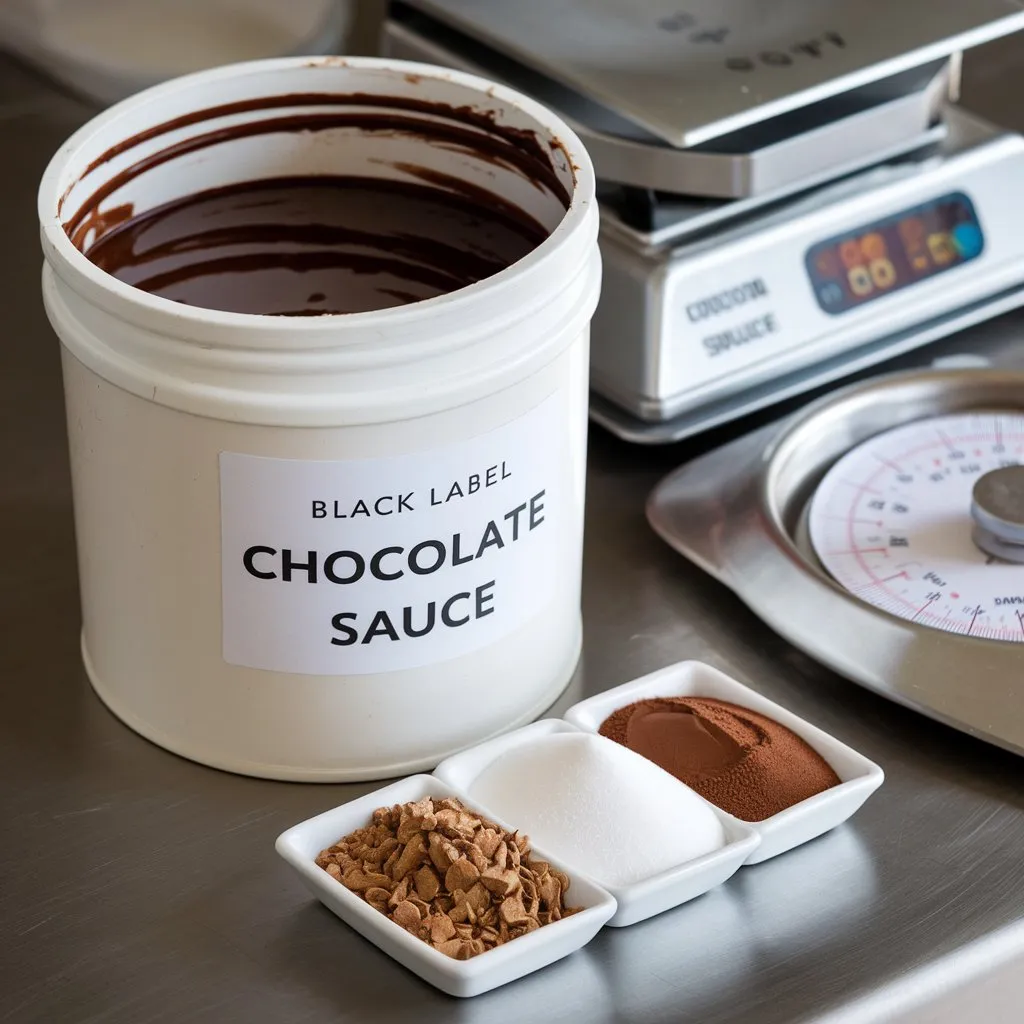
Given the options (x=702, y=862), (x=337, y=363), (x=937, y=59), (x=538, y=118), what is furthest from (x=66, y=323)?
(x=937, y=59)

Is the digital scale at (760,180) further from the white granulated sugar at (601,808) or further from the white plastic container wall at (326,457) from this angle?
the white granulated sugar at (601,808)

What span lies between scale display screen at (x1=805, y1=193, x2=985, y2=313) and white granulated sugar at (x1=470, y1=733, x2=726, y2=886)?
1.37ft

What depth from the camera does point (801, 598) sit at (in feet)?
3.09

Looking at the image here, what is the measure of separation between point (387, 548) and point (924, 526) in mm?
358

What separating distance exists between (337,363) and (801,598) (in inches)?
12.8

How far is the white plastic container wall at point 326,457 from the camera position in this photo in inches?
29.5

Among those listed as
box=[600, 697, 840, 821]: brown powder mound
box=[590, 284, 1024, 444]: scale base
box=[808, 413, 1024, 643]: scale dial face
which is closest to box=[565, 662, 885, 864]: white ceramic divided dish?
box=[600, 697, 840, 821]: brown powder mound

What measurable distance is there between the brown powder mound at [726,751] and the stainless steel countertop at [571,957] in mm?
32

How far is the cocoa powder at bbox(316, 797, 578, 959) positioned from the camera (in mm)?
731

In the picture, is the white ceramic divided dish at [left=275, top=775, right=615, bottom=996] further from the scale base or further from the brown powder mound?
the scale base

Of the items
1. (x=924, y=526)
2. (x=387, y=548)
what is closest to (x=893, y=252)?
(x=924, y=526)

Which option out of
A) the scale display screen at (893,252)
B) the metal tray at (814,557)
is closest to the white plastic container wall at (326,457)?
the metal tray at (814,557)

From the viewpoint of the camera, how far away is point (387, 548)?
786 mm

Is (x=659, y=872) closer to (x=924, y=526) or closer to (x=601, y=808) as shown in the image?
(x=601, y=808)
